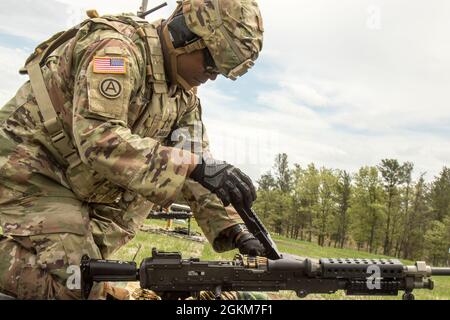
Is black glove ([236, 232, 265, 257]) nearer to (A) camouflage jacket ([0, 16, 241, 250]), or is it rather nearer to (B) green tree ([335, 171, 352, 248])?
(A) camouflage jacket ([0, 16, 241, 250])

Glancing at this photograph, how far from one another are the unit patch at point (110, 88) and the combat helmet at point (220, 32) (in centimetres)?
76

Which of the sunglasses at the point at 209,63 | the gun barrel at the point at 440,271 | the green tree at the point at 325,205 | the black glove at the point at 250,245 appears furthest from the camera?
the green tree at the point at 325,205

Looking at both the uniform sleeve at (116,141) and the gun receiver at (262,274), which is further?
the gun receiver at (262,274)

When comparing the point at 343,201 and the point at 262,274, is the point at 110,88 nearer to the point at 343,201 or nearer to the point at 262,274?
the point at 262,274

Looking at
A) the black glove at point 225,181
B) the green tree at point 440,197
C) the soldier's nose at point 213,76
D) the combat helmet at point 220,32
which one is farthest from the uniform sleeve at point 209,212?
the green tree at point 440,197

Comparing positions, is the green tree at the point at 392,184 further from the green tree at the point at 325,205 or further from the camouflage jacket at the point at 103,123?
the camouflage jacket at the point at 103,123

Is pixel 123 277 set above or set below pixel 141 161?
below

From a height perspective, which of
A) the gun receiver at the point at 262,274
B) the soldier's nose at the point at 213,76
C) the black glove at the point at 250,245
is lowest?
the gun receiver at the point at 262,274

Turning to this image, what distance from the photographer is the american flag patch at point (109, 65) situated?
349cm

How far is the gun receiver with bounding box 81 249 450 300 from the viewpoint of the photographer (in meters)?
3.65
